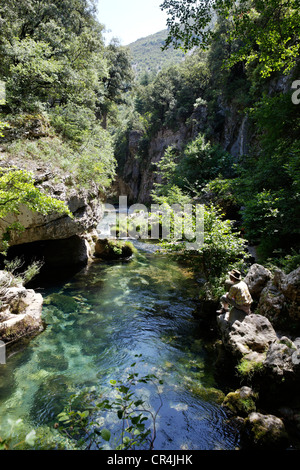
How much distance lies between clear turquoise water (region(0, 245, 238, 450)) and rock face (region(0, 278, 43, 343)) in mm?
413

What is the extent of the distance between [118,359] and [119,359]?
27 mm

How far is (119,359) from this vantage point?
635 cm

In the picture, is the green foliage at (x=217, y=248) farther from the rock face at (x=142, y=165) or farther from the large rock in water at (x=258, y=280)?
the rock face at (x=142, y=165)

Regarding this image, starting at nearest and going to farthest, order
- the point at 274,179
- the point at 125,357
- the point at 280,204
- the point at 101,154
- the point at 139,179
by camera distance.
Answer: the point at 125,357, the point at 280,204, the point at 274,179, the point at 101,154, the point at 139,179

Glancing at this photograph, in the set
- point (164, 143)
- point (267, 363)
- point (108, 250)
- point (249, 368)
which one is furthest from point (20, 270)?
point (164, 143)

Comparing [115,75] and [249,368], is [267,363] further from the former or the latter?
[115,75]

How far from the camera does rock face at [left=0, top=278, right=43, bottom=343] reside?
6547 millimetres

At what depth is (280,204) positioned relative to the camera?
8164 millimetres

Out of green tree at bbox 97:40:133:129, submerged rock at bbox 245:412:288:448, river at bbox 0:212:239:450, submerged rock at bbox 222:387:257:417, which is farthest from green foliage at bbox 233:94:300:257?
A: green tree at bbox 97:40:133:129

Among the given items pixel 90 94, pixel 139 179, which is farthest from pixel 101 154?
pixel 139 179

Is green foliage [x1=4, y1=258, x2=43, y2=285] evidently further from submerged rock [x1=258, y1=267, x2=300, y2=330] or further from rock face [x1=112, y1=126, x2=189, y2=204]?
rock face [x1=112, y1=126, x2=189, y2=204]

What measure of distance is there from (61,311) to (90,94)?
13.4 metres

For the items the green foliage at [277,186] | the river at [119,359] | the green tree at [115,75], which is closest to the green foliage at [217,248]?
the green foliage at [277,186]
